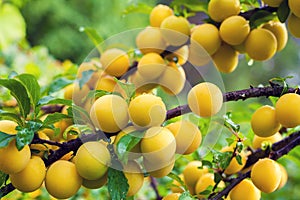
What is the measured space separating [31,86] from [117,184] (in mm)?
173

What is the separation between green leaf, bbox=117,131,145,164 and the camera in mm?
439

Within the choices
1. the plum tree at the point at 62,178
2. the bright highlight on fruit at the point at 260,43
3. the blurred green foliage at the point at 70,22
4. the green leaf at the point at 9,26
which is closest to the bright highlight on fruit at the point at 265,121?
the bright highlight on fruit at the point at 260,43

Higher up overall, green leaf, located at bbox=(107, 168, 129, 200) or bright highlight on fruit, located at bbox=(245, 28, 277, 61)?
bright highlight on fruit, located at bbox=(245, 28, 277, 61)

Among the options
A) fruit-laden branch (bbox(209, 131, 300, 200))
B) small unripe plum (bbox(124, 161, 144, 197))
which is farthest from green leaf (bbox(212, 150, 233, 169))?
small unripe plum (bbox(124, 161, 144, 197))

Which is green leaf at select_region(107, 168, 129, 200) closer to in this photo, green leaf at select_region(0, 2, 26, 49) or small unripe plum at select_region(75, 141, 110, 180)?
small unripe plum at select_region(75, 141, 110, 180)

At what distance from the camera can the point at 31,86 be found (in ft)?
1.75

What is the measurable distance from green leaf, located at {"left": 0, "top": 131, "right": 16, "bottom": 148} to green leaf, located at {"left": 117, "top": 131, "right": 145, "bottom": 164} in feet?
0.38

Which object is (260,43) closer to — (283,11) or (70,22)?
(283,11)

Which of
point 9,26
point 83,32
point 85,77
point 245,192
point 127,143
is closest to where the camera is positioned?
point 127,143

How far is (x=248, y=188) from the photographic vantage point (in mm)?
553

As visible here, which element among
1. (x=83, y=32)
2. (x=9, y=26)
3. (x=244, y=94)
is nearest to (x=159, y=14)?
(x=244, y=94)

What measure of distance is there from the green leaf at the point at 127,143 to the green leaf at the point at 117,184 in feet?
0.09

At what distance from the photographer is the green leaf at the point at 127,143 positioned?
0.44 m

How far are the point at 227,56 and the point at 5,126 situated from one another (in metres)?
0.38
